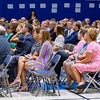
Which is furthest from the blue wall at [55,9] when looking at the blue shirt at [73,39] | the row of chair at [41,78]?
the row of chair at [41,78]

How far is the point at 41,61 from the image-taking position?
318 inches

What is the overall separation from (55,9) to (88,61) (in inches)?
546

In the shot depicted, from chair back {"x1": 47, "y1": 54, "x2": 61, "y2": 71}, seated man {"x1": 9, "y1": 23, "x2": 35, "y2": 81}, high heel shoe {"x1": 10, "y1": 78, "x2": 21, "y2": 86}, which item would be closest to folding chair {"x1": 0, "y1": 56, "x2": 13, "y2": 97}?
high heel shoe {"x1": 10, "y1": 78, "x2": 21, "y2": 86}

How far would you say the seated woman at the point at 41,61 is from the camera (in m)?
7.94

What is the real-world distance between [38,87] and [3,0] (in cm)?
1336

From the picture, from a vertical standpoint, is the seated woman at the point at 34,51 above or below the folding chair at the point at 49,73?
above

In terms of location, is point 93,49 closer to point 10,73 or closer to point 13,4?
point 10,73

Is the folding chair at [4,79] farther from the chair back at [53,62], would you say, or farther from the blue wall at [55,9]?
the blue wall at [55,9]

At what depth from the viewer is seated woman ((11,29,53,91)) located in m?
7.94

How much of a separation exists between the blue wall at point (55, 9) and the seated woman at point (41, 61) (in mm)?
13192

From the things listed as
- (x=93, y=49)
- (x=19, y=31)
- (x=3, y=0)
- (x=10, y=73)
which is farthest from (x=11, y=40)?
(x=3, y=0)

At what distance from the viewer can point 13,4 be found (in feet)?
69.5

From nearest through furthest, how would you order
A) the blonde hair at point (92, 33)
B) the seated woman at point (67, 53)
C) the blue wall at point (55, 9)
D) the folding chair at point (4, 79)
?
the folding chair at point (4, 79) < the blonde hair at point (92, 33) < the seated woman at point (67, 53) < the blue wall at point (55, 9)

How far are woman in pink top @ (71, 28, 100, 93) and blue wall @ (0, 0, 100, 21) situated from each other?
1345 centimetres
